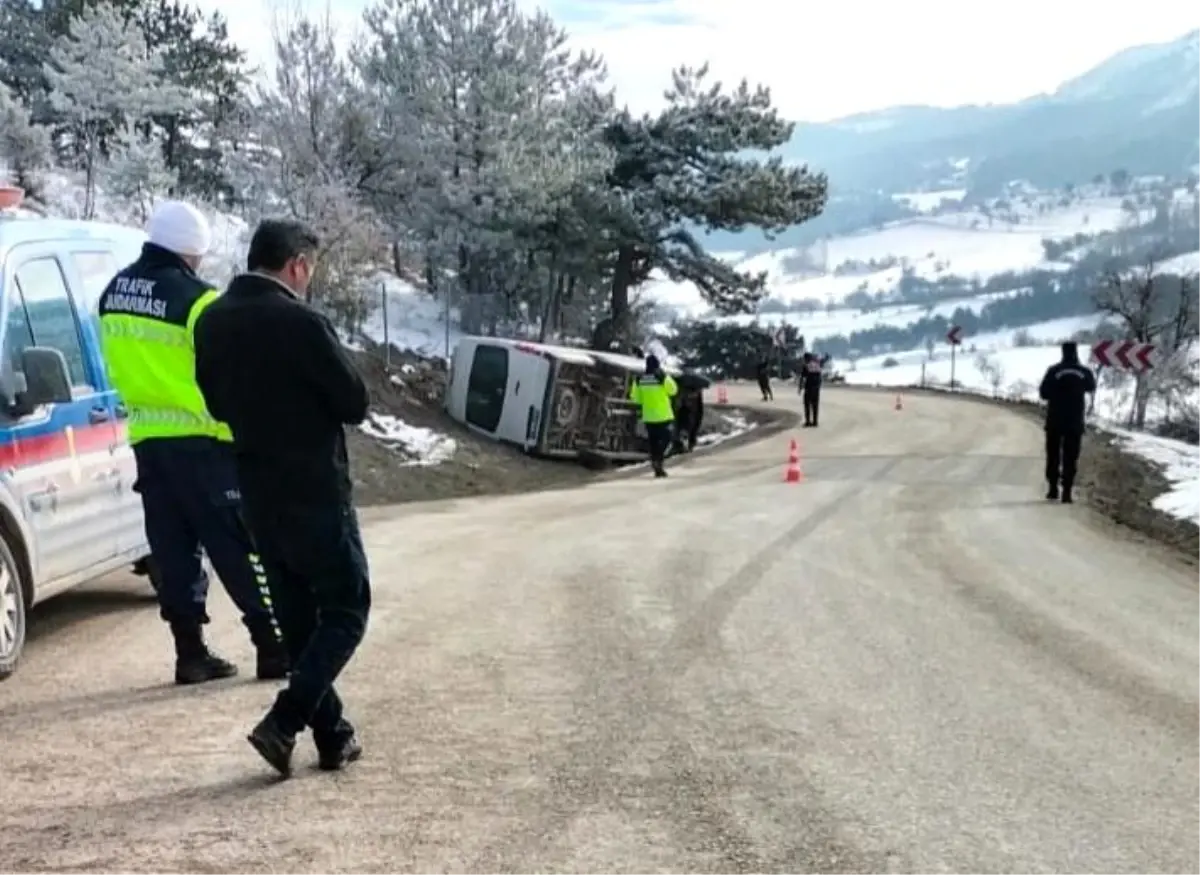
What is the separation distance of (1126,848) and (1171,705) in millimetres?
2103

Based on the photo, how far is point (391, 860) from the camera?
4000 mm

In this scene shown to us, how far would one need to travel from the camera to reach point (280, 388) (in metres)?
4.46

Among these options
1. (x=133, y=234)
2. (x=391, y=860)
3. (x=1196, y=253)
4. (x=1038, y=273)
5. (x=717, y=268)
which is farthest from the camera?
(x=1038, y=273)

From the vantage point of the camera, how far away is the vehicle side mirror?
20.3ft

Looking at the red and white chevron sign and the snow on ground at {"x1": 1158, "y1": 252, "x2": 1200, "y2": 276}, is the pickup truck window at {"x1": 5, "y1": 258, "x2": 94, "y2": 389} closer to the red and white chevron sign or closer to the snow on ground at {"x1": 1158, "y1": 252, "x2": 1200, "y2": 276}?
the red and white chevron sign

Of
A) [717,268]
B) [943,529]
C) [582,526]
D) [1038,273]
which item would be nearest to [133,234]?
[582,526]

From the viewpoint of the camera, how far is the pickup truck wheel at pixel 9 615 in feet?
19.9

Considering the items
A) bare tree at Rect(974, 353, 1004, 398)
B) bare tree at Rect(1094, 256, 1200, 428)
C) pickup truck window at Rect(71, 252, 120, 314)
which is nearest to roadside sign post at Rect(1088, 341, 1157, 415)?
pickup truck window at Rect(71, 252, 120, 314)

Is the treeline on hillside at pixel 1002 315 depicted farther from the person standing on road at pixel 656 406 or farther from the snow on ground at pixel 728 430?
the person standing on road at pixel 656 406

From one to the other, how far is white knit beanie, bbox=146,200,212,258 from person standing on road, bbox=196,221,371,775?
1.28 metres

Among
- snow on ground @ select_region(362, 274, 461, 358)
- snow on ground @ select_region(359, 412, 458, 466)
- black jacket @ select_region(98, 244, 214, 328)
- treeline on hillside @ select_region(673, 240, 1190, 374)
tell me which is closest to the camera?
black jacket @ select_region(98, 244, 214, 328)

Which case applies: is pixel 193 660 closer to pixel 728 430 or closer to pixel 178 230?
pixel 178 230

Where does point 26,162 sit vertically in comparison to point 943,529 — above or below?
above

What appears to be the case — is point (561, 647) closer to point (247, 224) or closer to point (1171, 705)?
point (1171, 705)
